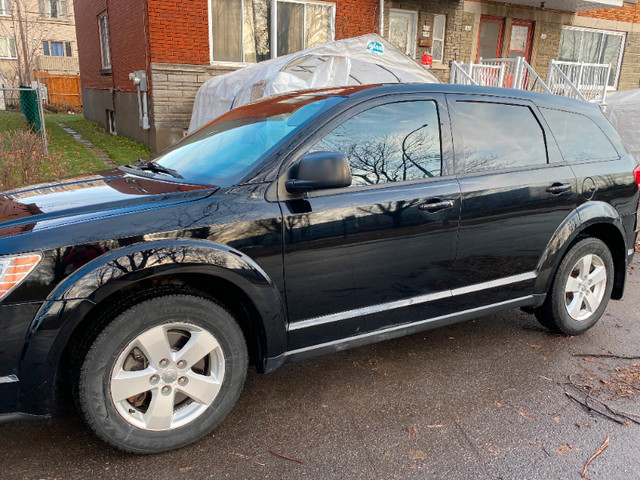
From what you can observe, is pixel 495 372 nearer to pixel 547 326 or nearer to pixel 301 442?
pixel 547 326

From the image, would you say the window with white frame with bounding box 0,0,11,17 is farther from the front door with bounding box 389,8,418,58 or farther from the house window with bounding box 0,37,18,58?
the front door with bounding box 389,8,418,58

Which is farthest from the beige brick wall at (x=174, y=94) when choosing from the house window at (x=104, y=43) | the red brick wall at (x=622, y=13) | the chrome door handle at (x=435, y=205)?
the red brick wall at (x=622, y=13)

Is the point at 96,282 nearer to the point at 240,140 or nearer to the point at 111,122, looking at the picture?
the point at 240,140

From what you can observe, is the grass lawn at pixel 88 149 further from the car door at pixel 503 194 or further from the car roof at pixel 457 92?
the car door at pixel 503 194

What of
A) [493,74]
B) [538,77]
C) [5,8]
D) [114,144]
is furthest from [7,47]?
[538,77]

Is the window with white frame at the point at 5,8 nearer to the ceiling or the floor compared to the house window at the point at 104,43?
nearer to the ceiling

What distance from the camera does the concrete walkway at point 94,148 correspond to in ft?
32.8

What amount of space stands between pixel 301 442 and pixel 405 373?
0.98m

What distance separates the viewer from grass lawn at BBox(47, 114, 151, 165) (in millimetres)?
10617

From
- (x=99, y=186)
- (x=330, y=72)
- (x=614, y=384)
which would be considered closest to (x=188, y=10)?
(x=330, y=72)

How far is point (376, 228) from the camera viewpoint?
289cm

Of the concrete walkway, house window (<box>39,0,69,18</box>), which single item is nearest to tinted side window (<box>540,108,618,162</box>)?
the concrete walkway

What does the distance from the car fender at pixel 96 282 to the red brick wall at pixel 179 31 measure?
9289 millimetres

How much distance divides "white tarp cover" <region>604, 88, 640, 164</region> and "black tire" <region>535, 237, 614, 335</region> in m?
7.70
